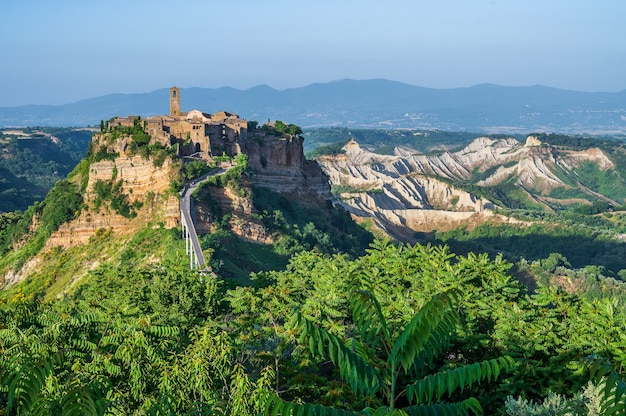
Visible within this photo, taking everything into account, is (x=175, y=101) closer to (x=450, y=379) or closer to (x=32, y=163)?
(x=450, y=379)

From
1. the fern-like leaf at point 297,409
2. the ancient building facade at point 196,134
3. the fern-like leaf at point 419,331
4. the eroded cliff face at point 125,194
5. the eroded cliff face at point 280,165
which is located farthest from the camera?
the eroded cliff face at point 280,165

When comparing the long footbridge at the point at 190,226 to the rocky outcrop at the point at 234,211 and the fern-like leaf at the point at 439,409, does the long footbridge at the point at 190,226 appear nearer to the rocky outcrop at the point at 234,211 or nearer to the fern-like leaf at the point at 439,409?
the rocky outcrop at the point at 234,211

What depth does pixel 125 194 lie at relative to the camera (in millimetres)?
47688

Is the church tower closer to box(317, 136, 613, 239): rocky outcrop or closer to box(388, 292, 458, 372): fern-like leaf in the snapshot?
box(317, 136, 613, 239): rocky outcrop

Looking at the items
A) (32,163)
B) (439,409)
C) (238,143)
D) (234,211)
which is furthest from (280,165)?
(32,163)

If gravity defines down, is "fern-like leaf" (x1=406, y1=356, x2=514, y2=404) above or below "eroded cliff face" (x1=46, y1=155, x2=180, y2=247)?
above

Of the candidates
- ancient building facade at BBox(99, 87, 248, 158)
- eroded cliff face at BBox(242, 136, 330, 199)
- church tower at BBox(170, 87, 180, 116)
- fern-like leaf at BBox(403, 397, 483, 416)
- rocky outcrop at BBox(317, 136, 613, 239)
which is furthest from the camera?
rocky outcrop at BBox(317, 136, 613, 239)

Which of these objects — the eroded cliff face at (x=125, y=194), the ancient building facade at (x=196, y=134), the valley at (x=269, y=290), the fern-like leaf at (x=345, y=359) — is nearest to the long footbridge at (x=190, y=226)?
the valley at (x=269, y=290)

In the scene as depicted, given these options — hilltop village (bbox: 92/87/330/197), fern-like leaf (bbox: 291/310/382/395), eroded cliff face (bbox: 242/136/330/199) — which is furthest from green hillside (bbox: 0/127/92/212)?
fern-like leaf (bbox: 291/310/382/395)

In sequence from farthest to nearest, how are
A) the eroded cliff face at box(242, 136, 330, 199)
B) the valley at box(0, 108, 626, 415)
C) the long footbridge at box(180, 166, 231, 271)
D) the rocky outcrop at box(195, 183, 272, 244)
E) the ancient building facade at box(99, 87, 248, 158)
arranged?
the eroded cliff face at box(242, 136, 330, 199) → the ancient building facade at box(99, 87, 248, 158) → the rocky outcrop at box(195, 183, 272, 244) → the long footbridge at box(180, 166, 231, 271) → the valley at box(0, 108, 626, 415)

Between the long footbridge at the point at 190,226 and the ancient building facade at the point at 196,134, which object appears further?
the ancient building facade at the point at 196,134

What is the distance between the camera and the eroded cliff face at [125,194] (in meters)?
46.5

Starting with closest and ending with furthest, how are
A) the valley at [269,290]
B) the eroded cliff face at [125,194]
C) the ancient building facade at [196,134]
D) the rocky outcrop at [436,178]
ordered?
1. the valley at [269,290]
2. the eroded cliff face at [125,194]
3. the ancient building facade at [196,134]
4. the rocky outcrop at [436,178]

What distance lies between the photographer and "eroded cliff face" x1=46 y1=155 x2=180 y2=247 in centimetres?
4653
